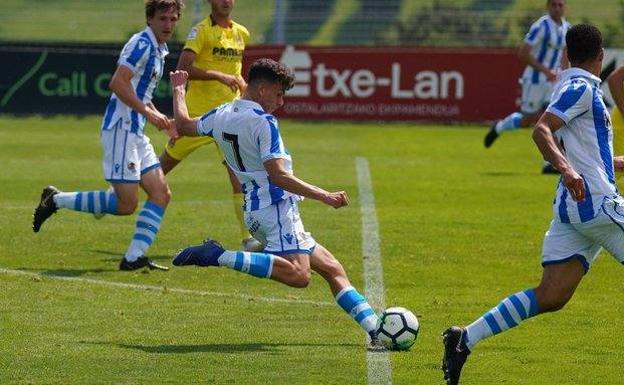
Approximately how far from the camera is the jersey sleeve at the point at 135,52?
11898mm

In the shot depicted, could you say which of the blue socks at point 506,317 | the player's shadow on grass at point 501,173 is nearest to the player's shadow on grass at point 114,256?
the blue socks at point 506,317

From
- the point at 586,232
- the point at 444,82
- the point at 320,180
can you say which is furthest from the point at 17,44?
the point at 586,232

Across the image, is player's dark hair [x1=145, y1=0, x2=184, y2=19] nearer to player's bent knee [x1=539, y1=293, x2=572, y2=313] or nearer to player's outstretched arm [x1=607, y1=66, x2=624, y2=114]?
player's outstretched arm [x1=607, y1=66, x2=624, y2=114]

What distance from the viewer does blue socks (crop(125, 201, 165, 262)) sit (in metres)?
12.0

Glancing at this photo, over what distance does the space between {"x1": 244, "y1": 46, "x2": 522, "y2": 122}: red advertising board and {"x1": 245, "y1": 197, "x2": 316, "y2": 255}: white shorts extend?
20.0 meters

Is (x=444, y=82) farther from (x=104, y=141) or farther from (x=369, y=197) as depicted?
(x=104, y=141)

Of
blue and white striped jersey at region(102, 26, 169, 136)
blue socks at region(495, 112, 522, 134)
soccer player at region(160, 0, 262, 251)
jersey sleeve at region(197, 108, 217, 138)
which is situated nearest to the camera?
jersey sleeve at region(197, 108, 217, 138)

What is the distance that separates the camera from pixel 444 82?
1144 inches

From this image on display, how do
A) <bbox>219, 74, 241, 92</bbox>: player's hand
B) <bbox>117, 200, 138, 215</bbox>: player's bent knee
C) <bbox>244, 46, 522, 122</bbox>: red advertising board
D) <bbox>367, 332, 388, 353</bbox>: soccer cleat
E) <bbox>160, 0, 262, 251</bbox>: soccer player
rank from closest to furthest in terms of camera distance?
<bbox>367, 332, 388, 353</bbox>: soccer cleat, <bbox>117, 200, 138, 215</bbox>: player's bent knee, <bbox>219, 74, 241, 92</bbox>: player's hand, <bbox>160, 0, 262, 251</bbox>: soccer player, <bbox>244, 46, 522, 122</bbox>: red advertising board

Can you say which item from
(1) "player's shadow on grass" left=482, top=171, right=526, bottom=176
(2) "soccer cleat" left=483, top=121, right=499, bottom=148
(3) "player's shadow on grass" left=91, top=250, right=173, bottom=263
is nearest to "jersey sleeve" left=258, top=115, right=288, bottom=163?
(3) "player's shadow on grass" left=91, top=250, right=173, bottom=263

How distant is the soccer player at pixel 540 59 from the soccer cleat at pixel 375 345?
39.0 feet

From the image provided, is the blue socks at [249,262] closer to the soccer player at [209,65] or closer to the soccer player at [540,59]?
the soccer player at [209,65]

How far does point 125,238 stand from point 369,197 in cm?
427

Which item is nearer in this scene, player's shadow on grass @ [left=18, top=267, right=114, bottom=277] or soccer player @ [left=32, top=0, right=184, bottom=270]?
player's shadow on grass @ [left=18, top=267, right=114, bottom=277]
